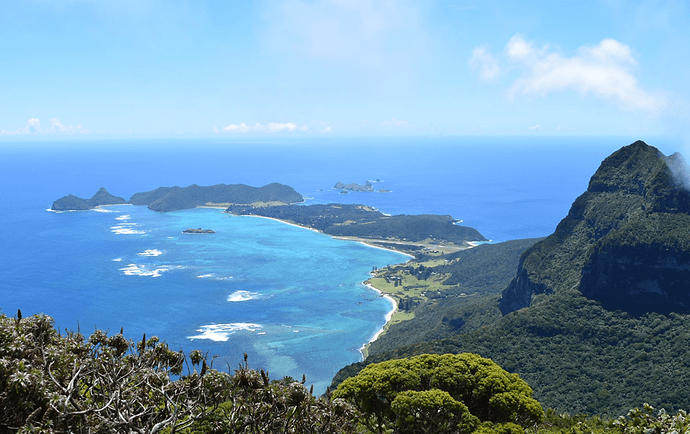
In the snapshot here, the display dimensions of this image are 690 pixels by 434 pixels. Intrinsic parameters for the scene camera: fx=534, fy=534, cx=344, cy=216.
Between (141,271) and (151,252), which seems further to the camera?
(151,252)

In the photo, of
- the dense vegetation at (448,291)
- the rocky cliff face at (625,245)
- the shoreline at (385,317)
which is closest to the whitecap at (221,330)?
the shoreline at (385,317)

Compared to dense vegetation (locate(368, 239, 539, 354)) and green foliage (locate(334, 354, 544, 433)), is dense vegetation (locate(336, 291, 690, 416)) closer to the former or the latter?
dense vegetation (locate(368, 239, 539, 354))

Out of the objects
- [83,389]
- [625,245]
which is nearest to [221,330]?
[625,245]

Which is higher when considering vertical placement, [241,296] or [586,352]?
[586,352]

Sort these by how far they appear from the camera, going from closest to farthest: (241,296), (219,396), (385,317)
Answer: (219,396) → (385,317) → (241,296)

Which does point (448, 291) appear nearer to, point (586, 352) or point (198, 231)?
point (586, 352)

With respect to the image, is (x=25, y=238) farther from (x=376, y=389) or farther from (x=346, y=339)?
(x=376, y=389)

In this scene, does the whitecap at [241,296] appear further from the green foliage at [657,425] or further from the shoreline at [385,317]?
the green foliage at [657,425]
